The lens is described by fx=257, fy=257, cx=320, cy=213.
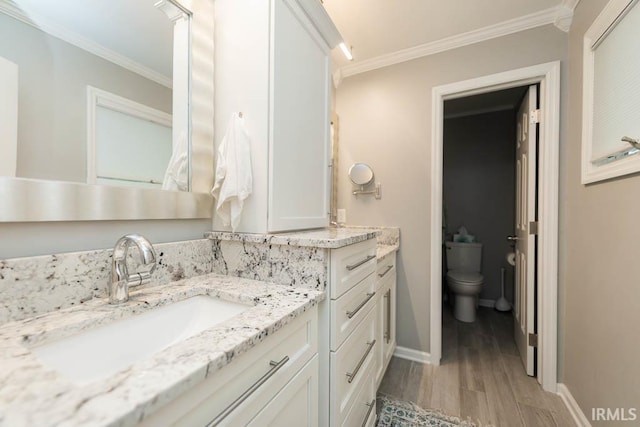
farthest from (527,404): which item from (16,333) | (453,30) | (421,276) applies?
(453,30)

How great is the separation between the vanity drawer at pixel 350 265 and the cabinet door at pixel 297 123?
292mm

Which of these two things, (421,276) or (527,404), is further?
(421,276)

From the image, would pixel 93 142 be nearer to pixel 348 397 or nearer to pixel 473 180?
pixel 348 397

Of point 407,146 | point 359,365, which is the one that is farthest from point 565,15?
point 359,365

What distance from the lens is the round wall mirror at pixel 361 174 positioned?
82.0 inches

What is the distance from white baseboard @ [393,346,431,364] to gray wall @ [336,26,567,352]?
1.4 inches

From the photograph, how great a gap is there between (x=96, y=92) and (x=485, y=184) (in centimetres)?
368

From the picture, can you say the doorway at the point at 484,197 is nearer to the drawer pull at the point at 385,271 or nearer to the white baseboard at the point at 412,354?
the white baseboard at the point at 412,354

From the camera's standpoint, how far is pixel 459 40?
185 cm

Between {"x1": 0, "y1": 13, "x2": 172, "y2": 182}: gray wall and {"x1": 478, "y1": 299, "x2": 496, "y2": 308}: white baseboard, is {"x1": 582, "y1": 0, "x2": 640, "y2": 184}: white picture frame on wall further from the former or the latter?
{"x1": 478, "y1": 299, "x2": 496, "y2": 308}: white baseboard

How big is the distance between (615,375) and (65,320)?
2.00 metres

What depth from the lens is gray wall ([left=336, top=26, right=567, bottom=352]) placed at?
1891 millimetres

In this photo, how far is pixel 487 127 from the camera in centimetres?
323

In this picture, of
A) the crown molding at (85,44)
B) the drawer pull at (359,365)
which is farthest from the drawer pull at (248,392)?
the crown molding at (85,44)
